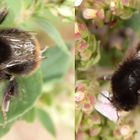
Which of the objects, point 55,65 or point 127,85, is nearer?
point 127,85

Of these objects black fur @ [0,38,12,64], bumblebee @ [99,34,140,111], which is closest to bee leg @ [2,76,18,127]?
black fur @ [0,38,12,64]

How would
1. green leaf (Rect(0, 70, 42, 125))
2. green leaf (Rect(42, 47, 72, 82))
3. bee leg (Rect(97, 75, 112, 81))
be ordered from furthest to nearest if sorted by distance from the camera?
green leaf (Rect(42, 47, 72, 82)) → bee leg (Rect(97, 75, 112, 81)) → green leaf (Rect(0, 70, 42, 125))

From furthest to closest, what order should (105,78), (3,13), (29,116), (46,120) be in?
(46,120) < (29,116) < (105,78) < (3,13)

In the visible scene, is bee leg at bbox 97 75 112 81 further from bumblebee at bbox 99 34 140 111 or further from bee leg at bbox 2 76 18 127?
bee leg at bbox 2 76 18 127

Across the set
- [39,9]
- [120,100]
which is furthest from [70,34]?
[120,100]

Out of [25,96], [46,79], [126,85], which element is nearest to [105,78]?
[126,85]

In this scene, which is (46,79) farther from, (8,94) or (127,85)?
(127,85)

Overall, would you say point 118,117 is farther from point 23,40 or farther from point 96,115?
point 23,40
